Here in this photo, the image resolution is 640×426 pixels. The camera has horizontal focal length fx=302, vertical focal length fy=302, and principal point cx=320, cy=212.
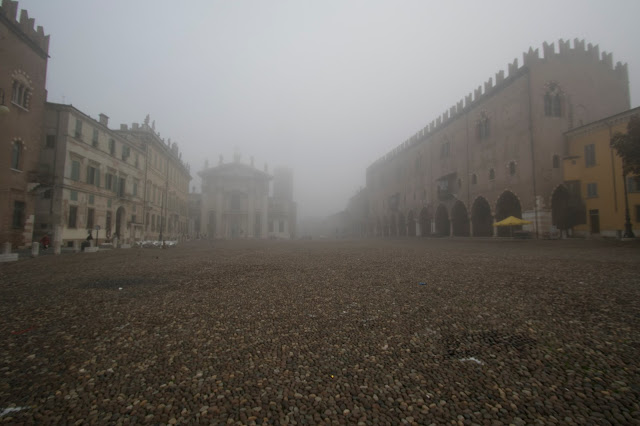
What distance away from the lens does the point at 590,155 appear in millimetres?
26266

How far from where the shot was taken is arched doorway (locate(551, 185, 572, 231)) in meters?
27.9

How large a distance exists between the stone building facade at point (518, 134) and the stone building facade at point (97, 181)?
36.1m

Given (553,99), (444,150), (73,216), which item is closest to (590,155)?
(553,99)

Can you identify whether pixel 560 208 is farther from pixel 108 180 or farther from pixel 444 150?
pixel 108 180

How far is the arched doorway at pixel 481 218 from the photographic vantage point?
35.7 metres

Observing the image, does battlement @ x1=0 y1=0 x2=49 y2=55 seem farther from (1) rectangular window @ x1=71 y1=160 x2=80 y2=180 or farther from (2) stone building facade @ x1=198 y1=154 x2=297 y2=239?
(2) stone building facade @ x1=198 y1=154 x2=297 y2=239

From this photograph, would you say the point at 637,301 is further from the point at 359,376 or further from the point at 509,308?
the point at 359,376

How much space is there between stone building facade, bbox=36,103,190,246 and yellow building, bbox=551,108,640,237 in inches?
1551

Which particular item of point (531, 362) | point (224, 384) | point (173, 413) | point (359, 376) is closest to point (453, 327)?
point (531, 362)

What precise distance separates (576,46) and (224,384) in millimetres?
43191

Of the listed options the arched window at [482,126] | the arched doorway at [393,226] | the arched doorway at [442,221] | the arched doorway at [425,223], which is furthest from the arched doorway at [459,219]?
the arched doorway at [393,226]

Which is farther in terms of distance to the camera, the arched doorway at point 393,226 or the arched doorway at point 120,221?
the arched doorway at point 393,226

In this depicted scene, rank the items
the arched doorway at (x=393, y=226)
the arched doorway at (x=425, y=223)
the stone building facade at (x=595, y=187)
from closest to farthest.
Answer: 1. the stone building facade at (x=595, y=187)
2. the arched doorway at (x=425, y=223)
3. the arched doorway at (x=393, y=226)

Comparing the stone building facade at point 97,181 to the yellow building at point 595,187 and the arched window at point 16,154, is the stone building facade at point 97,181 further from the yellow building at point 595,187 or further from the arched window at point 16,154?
the yellow building at point 595,187
